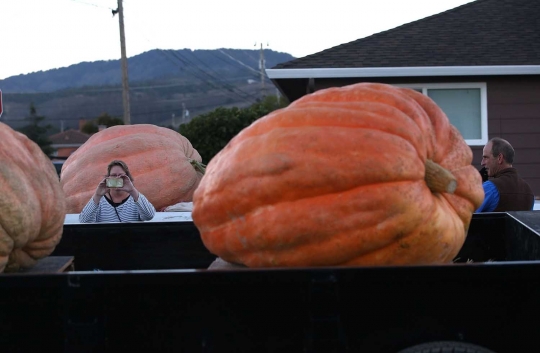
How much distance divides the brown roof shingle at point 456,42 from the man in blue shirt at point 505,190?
15.1ft

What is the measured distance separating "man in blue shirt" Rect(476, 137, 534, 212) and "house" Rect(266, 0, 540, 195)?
4351mm

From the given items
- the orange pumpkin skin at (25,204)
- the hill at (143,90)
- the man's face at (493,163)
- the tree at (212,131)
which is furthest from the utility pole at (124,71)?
the hill at (143,90)

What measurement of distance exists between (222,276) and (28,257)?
124cm

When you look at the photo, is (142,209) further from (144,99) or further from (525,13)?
(144,99)

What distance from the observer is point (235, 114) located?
18.6 metres

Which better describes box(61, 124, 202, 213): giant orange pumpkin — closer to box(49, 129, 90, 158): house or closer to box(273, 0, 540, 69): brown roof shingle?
box(273, 0, 540, 69): brown roof shingle

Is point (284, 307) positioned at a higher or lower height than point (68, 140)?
higher

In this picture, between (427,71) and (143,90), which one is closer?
(427,71)

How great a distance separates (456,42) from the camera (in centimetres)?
1117

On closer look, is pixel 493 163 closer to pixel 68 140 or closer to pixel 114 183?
pixel 114 183

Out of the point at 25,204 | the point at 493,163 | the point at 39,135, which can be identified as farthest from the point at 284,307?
the point at 39,135

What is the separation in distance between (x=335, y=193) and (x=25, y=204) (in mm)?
1272

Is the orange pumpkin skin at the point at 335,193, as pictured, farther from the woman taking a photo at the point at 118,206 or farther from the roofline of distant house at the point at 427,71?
the roofline of distant house at the point at 427,71

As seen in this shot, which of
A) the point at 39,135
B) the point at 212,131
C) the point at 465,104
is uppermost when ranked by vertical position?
the point at 465,104
